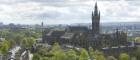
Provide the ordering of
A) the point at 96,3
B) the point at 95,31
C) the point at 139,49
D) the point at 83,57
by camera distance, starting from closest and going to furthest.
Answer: the point at 83,57 → the point at 139,49 → the point at 95,31 → the point at 96,3

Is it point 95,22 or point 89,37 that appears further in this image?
point 95,22

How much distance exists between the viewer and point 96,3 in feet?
377

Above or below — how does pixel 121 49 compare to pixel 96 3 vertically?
below

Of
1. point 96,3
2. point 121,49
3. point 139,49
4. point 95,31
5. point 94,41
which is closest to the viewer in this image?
point 139,49

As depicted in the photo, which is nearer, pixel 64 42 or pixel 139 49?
pixel 139 49

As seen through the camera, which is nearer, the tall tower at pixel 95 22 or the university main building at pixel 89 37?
the university main building at pixel 89 37

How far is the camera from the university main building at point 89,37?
98794 millimetres

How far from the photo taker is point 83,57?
63.3 metres

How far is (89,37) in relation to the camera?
10200 centimetres

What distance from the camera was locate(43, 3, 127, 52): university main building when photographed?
9879cm

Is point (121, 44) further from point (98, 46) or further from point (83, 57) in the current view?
point (83, 57)

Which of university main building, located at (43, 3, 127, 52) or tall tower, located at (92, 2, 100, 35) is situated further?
tall tower, located at (92, 2, 100, 35)

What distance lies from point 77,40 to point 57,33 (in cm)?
1371

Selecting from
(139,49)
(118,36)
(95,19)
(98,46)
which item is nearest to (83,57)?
(139,49)
